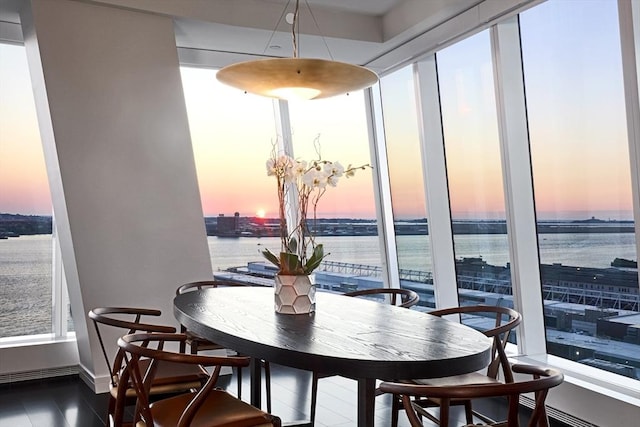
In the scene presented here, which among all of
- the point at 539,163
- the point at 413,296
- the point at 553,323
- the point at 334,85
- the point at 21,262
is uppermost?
the point at 334,85

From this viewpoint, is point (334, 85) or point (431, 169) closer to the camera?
point (334, 85)

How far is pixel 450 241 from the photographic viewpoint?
17.5 ft

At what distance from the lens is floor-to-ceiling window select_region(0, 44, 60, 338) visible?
4.93 meters

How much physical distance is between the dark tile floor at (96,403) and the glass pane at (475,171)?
121 centimetres

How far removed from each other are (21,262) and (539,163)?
4.22 m

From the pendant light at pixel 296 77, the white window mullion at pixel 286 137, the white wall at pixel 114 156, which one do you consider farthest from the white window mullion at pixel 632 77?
the white window mullion at pixel 286 137

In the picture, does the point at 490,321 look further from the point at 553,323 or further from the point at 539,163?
the point at 539,163

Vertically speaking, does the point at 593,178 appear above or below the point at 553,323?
above

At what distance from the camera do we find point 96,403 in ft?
13.7

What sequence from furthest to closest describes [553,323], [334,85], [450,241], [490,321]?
[450,241]
[490,321]
[553,323]
[334,85]

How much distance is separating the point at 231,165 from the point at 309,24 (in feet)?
5.76

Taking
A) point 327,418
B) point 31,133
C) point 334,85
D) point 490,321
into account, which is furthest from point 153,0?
point 490,321

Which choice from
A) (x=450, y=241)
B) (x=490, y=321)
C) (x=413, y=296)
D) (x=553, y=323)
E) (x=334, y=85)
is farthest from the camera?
(x=450, y=241)

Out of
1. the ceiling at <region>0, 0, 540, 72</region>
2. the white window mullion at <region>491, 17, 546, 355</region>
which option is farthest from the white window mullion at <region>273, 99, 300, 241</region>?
the white window mullion at <region>491, 17, 546, 355</region>
